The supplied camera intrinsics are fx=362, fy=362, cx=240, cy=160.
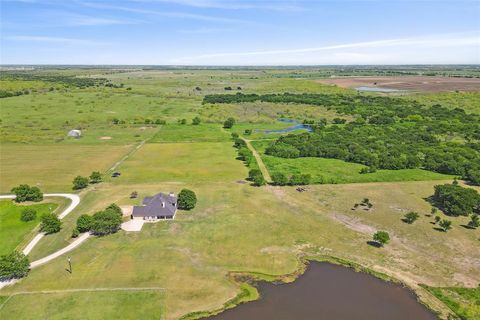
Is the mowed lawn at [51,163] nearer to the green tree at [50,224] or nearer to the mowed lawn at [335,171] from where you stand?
the green tree at [50,224]

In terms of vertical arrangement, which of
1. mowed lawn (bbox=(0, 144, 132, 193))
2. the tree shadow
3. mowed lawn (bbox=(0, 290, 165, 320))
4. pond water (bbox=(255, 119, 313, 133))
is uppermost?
pond water (bbox=(255, 119, 313, 133))

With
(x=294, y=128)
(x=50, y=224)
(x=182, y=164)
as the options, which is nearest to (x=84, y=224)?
(x=50, y=224)

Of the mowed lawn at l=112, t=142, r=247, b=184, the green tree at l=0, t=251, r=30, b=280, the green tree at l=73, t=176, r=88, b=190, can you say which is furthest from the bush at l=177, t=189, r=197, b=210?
the green tree at l=0, t=251, r=30, b=280

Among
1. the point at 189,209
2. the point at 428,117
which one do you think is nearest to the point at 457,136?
the point at 428,117

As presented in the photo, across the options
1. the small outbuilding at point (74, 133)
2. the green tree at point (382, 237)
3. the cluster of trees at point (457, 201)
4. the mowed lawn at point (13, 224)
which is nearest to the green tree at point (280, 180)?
the green tree at point (382, 237)

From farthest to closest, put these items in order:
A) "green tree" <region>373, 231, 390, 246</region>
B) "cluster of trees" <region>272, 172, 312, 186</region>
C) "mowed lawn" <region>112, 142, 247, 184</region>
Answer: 1. "mowed lawn" <region>112, 142, 247, 184</region>
2. "cluster of trees" <region>272, 172, 312, 186</region>
3. "green tree" <region>373, 231, 390, 246</region>

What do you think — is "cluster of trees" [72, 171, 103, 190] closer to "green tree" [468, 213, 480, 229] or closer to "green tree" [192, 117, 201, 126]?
"green tree" [192, 117, 201, 126]

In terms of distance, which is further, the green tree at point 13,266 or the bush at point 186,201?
the bush at point 186,201
